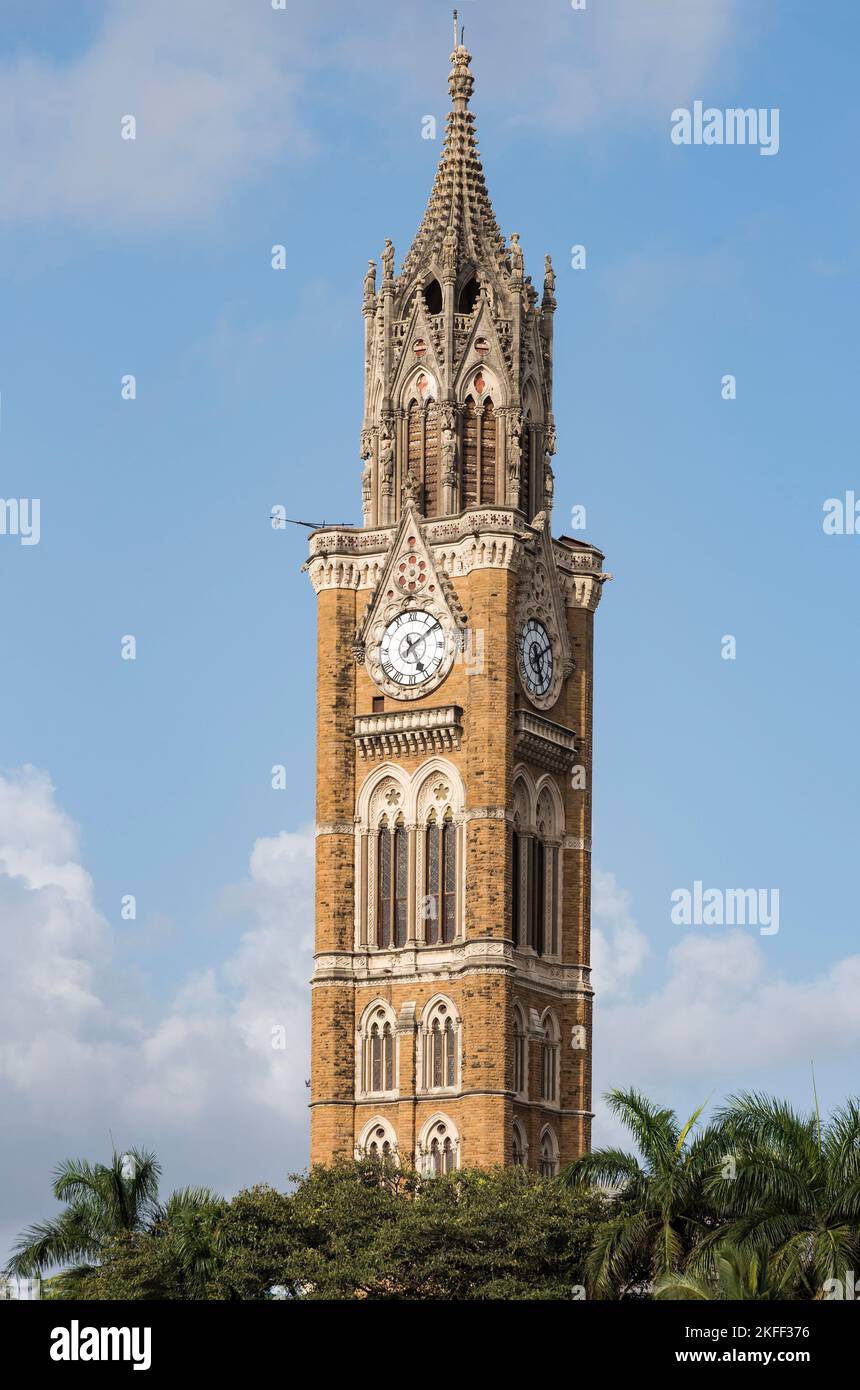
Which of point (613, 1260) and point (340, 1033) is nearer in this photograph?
point (613, 1260)

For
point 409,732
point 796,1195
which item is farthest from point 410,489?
point 796,1195

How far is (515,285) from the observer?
383 ft

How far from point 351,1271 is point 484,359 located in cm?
4135

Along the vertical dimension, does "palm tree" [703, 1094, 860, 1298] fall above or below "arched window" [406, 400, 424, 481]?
below

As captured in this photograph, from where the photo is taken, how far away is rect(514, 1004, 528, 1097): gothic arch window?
10919 cm

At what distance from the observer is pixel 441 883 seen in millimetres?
110938

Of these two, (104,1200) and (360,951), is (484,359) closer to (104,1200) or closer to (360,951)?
(360,951)

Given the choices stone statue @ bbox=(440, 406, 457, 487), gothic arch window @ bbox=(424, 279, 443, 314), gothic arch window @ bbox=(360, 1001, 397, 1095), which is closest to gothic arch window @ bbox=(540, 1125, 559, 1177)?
gothic arch window @ bbox=(360, 1001, 397, 1095)

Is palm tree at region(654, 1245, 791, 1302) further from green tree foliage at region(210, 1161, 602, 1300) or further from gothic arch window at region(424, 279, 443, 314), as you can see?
gothic arch window at region(424, 279, 443, 314)

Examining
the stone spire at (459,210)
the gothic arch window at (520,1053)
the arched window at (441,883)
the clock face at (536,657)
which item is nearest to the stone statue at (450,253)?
the stone spire at (459,210)

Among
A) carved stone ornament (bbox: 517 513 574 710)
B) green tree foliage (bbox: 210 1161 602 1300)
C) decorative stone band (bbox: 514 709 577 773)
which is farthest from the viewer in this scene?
carved stone ornament (bbox: 517 513 574 710)

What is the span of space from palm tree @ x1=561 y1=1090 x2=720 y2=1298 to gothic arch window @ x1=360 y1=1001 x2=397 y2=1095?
3047cm
